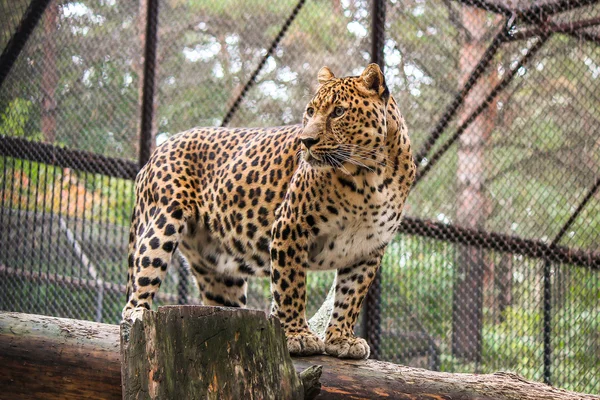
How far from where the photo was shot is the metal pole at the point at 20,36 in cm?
834

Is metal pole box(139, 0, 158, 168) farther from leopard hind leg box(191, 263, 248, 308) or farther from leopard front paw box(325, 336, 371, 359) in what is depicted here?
leopard front paw box(325, 336, 371, 359)

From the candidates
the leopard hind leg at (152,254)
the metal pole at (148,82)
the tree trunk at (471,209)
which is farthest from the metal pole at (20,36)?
the tree trunk at (471,209)

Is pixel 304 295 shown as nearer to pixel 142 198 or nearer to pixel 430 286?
pixel 142 198

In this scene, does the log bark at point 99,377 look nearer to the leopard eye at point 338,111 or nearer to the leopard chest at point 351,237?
the leopard chest at point 351,237

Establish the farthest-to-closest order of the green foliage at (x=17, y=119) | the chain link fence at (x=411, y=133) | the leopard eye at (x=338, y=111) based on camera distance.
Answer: the green foliage at (x=17, y=119), the chain link fence at (x=411, y=133), the leopard eye at (x=338, y=111)

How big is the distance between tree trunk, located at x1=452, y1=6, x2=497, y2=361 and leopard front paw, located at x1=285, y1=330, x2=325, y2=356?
2.47 meters

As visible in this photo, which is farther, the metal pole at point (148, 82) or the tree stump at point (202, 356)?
the metal pole at point (148, 82)

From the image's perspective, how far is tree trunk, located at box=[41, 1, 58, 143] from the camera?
816 centimetres

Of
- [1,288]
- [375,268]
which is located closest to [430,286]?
[375,268]

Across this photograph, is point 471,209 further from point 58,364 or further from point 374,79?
point 58,364

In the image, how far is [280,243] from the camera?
5164 millimetres

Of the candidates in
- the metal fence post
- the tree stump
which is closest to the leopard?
the tree stump

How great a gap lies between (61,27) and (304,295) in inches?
187

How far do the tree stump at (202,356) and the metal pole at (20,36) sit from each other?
222 inches
